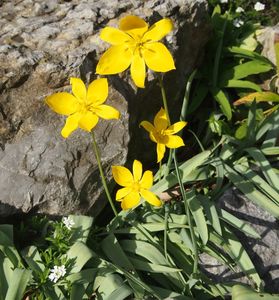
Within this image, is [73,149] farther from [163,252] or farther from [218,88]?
[218,88]

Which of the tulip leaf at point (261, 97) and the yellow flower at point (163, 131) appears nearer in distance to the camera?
the yellow flower at point (163, 131)

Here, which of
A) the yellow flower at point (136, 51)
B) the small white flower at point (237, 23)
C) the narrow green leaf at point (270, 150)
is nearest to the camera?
the yellow flower at point (136, 51)

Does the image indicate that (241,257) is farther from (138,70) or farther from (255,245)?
(138,70)

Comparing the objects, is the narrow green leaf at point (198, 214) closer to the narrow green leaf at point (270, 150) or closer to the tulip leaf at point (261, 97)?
the narrow green leaf at point (270, 150)

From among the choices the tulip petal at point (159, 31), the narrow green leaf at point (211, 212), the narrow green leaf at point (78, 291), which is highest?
the tulip petal at point (159, 31)

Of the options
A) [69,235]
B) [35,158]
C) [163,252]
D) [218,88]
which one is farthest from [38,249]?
[218,88]

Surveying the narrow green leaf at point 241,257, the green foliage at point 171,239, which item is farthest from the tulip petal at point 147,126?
the narrow green leaf at point 241,257

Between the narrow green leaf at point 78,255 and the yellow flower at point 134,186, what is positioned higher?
the yellow flower at point 134,186
